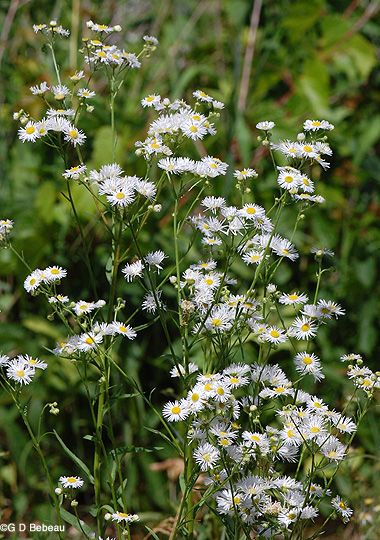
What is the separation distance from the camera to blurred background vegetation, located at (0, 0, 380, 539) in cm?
215

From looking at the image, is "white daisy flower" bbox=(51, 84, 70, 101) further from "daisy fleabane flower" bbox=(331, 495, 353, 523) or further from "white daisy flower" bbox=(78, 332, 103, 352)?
"daisy fleabane flower" bbox=(331, 495, 353, 523)

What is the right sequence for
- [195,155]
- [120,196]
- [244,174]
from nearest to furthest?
[120,196] → [244,174] → [195,155]

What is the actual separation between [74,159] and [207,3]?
30.8 inches

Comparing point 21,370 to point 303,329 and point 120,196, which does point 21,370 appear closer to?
point 120,196

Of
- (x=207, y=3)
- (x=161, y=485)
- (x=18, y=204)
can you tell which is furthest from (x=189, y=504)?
(x=207, y=3)

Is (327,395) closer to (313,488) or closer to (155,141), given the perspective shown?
(313,488)

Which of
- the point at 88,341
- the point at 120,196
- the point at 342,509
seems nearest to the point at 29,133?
the point at 120,196

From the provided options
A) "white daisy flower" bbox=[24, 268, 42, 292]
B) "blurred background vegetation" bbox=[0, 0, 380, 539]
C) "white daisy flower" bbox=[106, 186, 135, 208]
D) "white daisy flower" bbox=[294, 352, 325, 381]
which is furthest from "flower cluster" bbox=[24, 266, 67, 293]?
"blurred background vegetation" bbox=[0, 0, 380, 539]

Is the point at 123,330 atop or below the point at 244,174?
below

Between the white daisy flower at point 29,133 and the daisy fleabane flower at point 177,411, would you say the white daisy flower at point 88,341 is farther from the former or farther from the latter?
the white daisy flower at point 29,133

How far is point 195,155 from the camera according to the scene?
7.34ft

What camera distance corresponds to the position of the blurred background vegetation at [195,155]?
2.15 meters

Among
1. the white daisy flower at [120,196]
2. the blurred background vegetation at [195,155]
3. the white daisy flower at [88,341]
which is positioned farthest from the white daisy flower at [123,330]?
the blurred background vegetation at [195,155]

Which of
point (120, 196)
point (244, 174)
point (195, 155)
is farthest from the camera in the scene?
point (195, 155)
